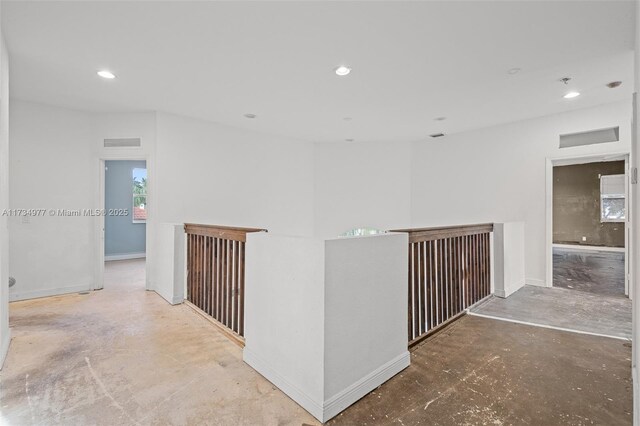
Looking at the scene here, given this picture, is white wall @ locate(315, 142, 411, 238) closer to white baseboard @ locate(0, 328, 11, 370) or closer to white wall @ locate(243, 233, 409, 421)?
white wall @ locate(243, 233, 409, 421)

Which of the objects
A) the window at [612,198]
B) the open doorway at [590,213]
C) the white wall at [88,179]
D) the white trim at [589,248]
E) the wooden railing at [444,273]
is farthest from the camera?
the white trim at [589,248]

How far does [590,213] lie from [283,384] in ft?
35.7

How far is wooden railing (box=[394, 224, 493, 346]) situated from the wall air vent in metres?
2.05

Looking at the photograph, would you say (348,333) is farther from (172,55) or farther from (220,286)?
(172,55)

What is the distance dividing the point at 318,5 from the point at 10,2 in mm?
2298

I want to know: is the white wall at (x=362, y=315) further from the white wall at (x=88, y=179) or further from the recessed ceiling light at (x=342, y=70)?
the white wall at (x=88, y=179)

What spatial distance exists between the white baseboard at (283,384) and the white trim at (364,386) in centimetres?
7

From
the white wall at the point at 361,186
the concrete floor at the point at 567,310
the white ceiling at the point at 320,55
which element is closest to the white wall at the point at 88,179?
the white ceiling at the point at 320,55

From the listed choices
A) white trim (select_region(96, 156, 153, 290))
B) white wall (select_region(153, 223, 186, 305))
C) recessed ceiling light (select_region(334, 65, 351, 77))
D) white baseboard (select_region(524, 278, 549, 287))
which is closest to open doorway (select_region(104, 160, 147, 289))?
white trim (select_region(96, 156, 153, 290))

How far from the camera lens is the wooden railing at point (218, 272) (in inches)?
112

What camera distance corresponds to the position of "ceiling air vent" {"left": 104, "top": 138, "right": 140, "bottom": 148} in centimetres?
474

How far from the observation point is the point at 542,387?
2080 millimetres

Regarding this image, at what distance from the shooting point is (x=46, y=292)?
14.3 ft

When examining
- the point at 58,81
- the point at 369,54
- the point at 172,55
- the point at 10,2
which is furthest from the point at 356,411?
the point at 58,81
